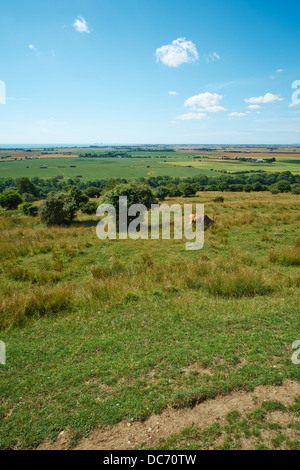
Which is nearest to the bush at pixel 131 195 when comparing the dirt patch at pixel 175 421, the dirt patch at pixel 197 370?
the dirt patch at pixel 197 370

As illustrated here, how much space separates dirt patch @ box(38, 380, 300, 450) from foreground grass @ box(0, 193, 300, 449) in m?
0.12

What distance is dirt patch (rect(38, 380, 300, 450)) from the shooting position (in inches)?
129

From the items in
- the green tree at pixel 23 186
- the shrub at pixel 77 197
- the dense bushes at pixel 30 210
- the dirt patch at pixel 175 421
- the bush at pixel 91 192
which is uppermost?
the green tree at pixel 23 186

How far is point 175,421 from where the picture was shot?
3523mm

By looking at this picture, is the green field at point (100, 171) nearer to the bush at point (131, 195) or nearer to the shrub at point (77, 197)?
the shrub at point (77, 197)

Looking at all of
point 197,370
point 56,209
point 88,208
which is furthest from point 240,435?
point 88,208

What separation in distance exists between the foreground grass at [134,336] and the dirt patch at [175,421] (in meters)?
0.12

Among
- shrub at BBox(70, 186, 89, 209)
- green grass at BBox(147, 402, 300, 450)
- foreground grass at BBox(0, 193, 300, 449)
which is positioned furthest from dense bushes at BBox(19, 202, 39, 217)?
green grass at BBox(147, 402, 300, 450)

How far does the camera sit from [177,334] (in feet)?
17.5

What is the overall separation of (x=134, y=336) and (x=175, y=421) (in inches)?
79.5

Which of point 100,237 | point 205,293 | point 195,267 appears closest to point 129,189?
point 100,237

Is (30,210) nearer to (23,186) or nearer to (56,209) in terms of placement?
(56,209)

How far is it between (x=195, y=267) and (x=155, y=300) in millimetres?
2805

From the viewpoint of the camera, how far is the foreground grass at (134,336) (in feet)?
12.5
